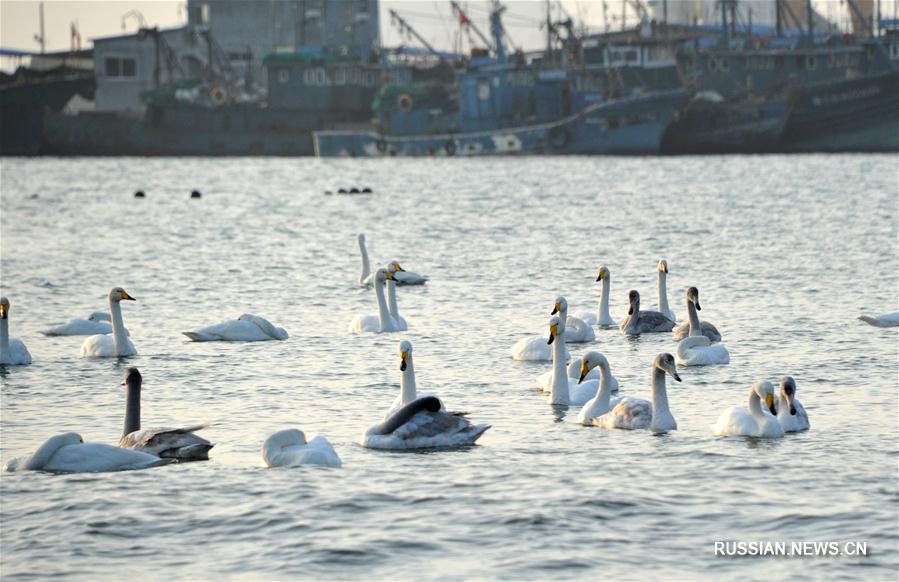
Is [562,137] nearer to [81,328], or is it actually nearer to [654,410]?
[81,328]

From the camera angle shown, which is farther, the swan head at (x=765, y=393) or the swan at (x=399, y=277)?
the swan at (x=399, y=277)

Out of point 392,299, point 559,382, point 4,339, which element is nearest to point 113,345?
point 4,339

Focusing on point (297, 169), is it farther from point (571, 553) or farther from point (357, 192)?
point (571, 553)

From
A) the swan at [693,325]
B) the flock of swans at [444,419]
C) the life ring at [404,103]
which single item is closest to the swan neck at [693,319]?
the swan at [693,325]

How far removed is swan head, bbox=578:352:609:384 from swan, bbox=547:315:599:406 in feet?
0.40

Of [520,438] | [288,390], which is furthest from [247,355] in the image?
[520,438]

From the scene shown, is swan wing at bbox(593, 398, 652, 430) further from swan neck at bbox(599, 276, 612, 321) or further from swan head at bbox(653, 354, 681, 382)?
swan neck at bbox(599, 276, 612, 321)

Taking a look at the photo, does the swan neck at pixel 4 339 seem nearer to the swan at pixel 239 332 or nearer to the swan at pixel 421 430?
the swan at pixel 239 332

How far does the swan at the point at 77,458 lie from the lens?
15.2 metres

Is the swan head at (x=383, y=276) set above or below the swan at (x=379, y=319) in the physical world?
above

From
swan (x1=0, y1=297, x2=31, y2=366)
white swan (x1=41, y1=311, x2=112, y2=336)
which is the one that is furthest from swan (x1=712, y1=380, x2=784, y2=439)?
white swan (x1=41, y1=311, x2=112, y2=336)

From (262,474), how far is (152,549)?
2.41 m

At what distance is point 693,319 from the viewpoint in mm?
22688

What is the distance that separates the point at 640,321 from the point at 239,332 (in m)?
6.11
